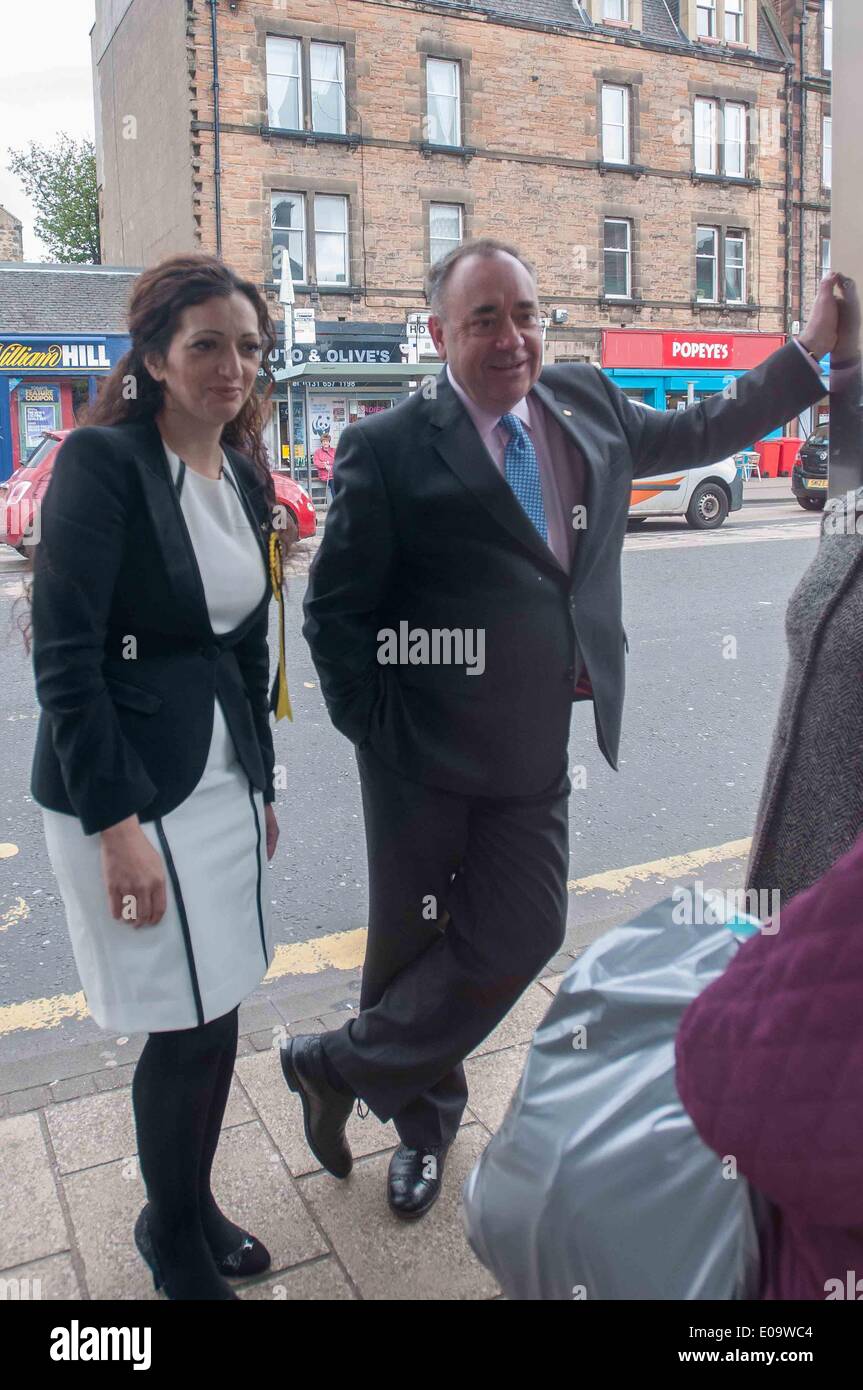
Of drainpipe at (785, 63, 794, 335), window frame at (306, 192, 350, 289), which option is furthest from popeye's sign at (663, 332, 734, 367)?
window frame at (306, 192, 350, 289)

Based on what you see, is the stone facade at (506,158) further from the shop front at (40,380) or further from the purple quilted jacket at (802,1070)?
the purple quilted jacket at (802,1070)

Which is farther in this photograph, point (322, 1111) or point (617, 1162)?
point (322, 1111)

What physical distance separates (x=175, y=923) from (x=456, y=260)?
1.35 m

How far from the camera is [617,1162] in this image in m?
1.15

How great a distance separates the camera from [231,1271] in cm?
208

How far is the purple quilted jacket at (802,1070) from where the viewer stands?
858 mm

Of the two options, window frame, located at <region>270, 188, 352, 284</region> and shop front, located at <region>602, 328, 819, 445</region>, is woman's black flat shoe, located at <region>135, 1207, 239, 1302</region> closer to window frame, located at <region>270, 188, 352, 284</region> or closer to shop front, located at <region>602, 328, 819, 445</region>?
window frame, located at <region>270, 188, 352, 284</region>

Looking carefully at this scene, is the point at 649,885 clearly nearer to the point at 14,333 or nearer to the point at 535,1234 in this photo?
the point at 535,1234

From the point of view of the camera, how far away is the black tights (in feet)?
6.53

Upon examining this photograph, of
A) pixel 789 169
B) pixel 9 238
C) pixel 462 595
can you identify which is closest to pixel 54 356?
pixel 789 169

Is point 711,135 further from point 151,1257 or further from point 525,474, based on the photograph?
point 151,1257

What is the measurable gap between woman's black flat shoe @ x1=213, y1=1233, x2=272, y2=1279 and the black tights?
0.08m
